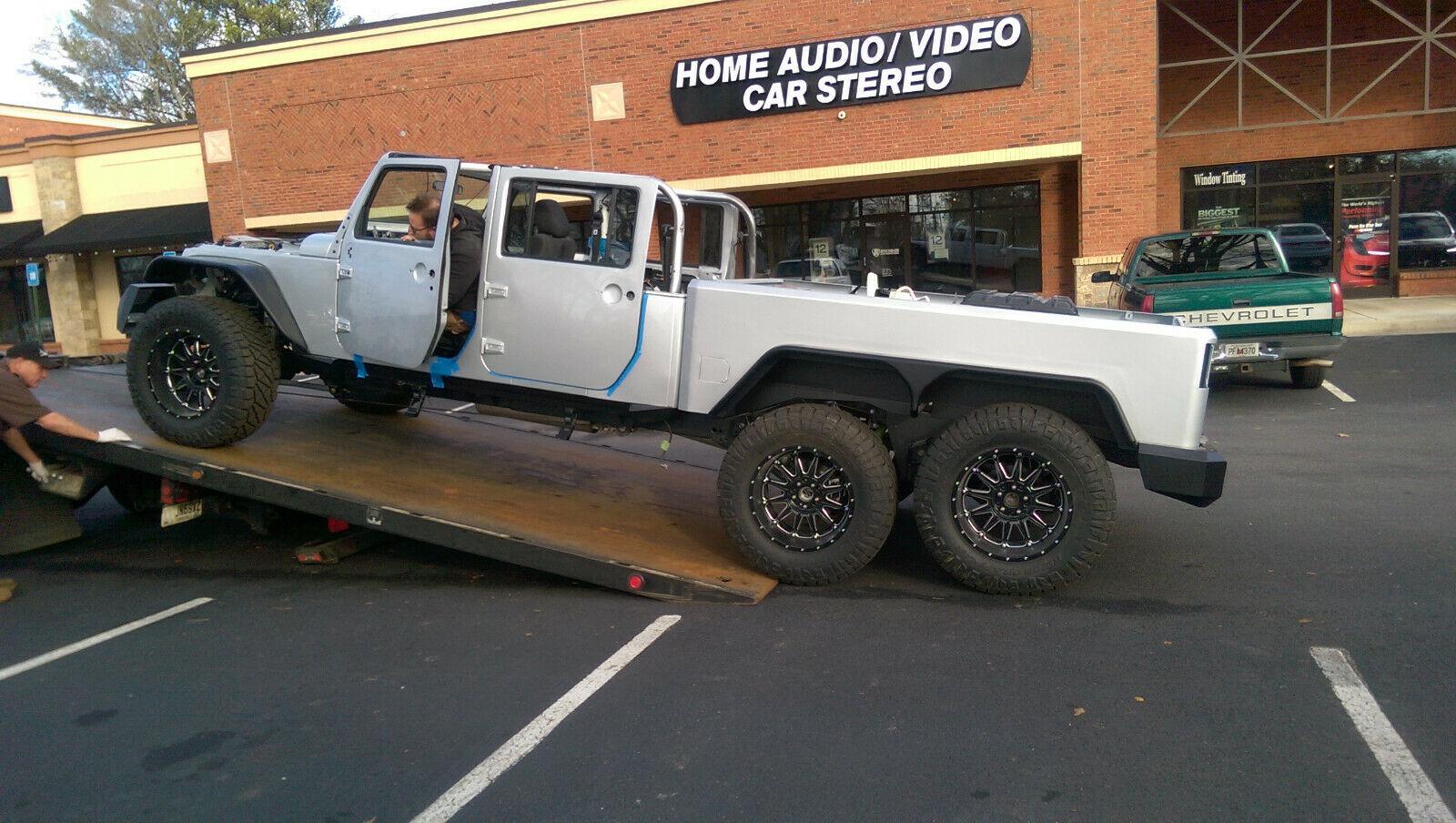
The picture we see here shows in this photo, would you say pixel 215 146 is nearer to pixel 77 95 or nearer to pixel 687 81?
pixel 687 81

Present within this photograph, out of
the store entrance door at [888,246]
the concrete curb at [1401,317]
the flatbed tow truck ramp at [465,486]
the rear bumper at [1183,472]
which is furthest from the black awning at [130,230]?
the rear bumper at [1183,472]

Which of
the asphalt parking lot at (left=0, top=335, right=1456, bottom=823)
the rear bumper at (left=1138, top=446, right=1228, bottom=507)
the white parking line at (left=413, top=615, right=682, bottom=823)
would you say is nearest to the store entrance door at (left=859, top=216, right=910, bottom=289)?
the asphalt parking lot at (left=0, top=335, right=1456, bottom=823)

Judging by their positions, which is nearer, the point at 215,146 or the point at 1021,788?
the point at 1021,788

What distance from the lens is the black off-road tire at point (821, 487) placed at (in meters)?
5.65

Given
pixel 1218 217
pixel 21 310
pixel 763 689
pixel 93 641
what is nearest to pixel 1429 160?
pixel 1218 217

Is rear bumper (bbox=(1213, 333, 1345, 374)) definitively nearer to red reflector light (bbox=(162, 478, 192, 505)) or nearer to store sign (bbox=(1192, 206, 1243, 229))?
red reflector light (bbox=(162, 478, 192, 505))

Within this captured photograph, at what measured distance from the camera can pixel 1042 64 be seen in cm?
1802

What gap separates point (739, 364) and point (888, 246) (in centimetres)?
1644

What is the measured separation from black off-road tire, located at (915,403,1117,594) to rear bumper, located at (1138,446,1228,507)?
0.21m

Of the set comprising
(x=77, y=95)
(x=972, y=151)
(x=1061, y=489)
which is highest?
(x=77, y=95)

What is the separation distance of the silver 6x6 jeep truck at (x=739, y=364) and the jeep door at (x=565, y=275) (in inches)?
0.5

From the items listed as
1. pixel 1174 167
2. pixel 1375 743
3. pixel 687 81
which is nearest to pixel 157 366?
pixel 1375 743

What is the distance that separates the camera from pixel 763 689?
182 inches

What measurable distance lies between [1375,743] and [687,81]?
17.7 metres
